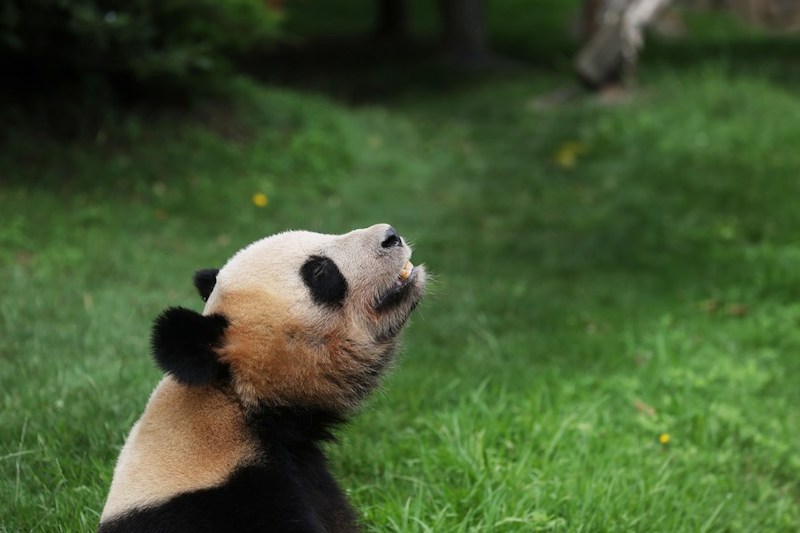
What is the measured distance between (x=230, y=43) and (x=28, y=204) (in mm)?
3674

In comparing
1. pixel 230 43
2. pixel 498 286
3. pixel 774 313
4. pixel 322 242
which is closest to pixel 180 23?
pixel 230 43

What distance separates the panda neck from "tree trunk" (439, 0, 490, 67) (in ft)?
45.2

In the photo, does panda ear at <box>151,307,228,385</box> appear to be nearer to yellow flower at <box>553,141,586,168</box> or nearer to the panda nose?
the panda nose

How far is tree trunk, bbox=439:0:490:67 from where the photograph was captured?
16.1 m

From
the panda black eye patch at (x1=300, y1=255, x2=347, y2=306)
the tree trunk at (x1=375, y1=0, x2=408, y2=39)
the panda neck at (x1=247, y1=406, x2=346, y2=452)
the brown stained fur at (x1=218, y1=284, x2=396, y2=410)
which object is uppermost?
the panda black eye patch at (x1=300, y1=255, x2=347, y2=306)

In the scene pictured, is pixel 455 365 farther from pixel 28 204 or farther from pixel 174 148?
pixel 174 148

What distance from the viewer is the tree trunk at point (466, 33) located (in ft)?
52.7

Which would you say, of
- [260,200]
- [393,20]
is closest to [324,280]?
[260,200]

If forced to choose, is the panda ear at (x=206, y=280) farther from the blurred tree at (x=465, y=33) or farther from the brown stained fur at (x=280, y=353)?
the blurred tree at (x=465, y=33)

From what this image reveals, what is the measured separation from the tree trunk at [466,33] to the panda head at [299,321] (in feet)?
44.6

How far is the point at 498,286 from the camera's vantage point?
7266mm

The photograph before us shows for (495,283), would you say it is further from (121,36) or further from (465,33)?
(465,33)

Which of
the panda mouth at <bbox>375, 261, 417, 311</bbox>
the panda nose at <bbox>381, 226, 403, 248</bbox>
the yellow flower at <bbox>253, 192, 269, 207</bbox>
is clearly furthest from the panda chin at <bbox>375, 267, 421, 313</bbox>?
the yellow flower at <bbox>253, 192, 269, 207</bbox>

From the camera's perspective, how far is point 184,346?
8.02ft
